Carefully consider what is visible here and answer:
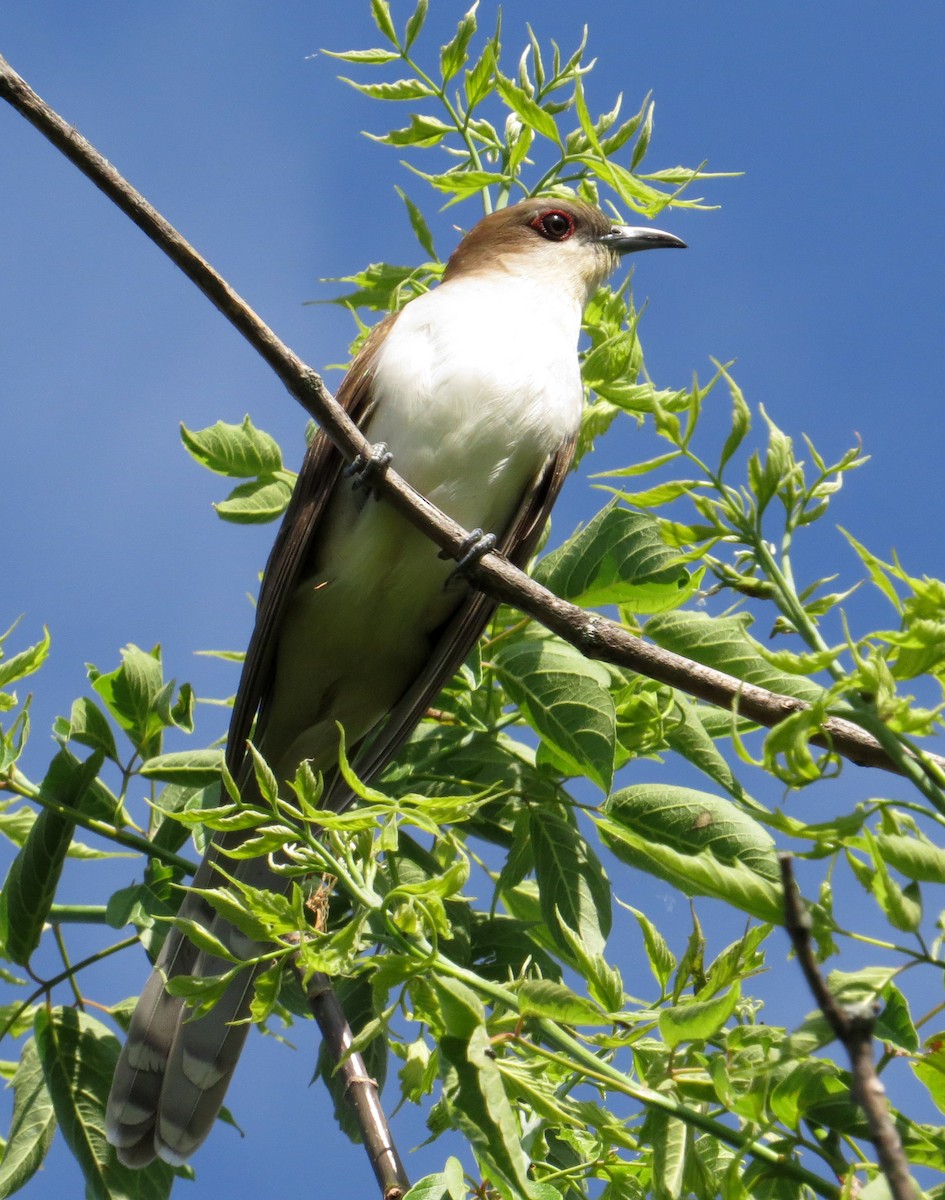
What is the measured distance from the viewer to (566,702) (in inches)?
126

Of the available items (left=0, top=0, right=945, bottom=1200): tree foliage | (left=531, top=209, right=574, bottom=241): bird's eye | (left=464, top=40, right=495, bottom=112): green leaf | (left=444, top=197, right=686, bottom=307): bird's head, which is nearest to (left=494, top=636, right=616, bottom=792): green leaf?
(left=0, top=0, right=945, bottom=1200): tree foliage

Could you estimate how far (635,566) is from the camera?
3.35 metres

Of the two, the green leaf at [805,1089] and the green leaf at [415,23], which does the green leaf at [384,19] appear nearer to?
the green leaf at [415,23]

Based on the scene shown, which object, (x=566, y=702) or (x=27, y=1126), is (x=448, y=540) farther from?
(x=27, y=1126)

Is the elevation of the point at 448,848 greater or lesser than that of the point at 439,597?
lesser

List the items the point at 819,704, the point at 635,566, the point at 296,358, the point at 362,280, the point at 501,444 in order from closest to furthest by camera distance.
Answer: the point at 819,704 → the point at 296,358 → the point at 635,566 → the point at 362,280 → the point at 501,444

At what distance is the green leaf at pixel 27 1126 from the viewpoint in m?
3.29

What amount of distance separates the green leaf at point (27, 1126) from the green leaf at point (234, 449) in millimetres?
1678

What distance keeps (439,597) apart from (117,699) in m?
1.77

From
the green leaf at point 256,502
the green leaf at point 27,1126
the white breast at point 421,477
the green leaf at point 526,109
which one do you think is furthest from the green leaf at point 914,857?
the white breast at point 421,477

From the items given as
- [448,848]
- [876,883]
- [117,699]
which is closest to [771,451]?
[876,883]

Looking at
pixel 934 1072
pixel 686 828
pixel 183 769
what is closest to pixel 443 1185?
pixel 934 1072

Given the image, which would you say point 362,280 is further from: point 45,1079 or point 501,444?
point 45,1079

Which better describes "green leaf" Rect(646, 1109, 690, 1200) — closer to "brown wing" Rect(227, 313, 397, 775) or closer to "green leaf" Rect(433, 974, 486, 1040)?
"green leaf" Rect(433, 974, 486, 1040)
